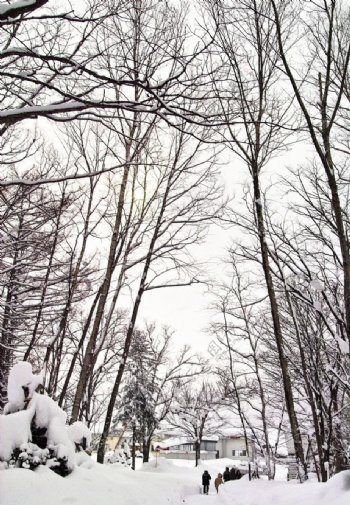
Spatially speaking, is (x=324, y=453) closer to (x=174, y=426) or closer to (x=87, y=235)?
(x=87, y=235)

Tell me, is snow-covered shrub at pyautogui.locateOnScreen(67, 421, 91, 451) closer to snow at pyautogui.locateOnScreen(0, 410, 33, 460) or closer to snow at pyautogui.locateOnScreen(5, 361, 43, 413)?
snow at pyautogui.locateOnScreen(5, 361, 43, 413)

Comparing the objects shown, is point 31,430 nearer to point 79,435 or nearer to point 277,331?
point 79,435

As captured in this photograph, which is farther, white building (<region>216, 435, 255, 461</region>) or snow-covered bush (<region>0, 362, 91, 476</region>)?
white building (<region>216, 435, 255, 461</region>)

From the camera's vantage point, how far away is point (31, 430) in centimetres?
650

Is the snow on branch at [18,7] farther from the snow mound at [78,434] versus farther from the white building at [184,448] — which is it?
the white building at [184,448]

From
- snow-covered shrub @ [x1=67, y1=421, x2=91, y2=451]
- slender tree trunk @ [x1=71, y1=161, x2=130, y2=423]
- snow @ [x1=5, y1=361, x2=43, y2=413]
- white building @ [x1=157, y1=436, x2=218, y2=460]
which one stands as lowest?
white building @ [x1=157, y1=436, x2=218, y2=460]

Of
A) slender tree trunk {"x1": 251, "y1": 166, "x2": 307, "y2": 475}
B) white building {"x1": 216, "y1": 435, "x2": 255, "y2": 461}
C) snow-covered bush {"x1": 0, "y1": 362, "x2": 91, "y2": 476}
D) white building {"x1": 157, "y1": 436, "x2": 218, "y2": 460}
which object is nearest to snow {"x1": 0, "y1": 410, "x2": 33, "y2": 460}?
snow-covered bush {"x1": 0, "y1": 362, "x2": 91, "y2": 476}

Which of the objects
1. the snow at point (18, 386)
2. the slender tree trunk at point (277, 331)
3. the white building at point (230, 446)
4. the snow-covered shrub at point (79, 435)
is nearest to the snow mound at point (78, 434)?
the snow-covered shrub at point (79, 435)

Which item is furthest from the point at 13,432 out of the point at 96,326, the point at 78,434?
the point at 96,326

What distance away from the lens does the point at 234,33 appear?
9.04 metres

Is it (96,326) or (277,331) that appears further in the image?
(96,326)

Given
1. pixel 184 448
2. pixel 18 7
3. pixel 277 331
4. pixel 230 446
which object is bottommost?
pixel 184 448

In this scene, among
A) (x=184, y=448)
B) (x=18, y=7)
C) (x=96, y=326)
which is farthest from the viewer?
(x=184, y=448)

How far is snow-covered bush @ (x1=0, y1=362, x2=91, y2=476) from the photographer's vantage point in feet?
19.5
